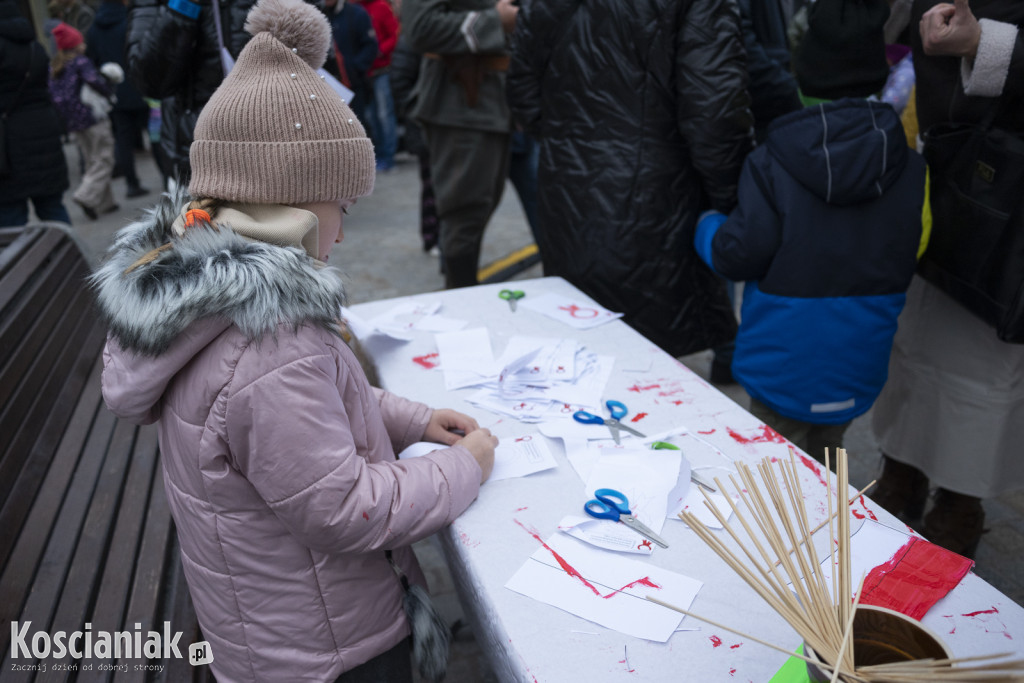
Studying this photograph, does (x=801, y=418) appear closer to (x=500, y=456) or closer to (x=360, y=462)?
(x=500, y=456)

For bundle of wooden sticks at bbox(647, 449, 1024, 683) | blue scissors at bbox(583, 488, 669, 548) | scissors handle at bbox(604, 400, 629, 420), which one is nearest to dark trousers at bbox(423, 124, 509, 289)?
scissors handle at bbox(604, 400, 629, 420)

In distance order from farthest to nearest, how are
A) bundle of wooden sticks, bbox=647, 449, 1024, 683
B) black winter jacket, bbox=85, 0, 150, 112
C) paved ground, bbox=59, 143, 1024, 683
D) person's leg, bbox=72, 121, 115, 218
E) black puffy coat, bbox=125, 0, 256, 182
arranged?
black winter jacket, bbox=85, 0, 150, 112 → person's leg, bbox=72, 121, 115, 218 → black puffy coat, bbox=125, 0, 256, 182 → paved ground, bbox=59, 143, 1024, 683 → bundle of wooden sticks, bbox=647, 449, 1024, 683

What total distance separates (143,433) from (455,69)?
7.70ft

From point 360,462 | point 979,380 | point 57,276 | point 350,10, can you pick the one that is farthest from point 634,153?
point 350,10

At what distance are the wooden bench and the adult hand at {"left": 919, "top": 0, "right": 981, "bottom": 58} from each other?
211cm

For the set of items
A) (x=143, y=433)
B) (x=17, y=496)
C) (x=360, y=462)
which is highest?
(x=360, y=462)

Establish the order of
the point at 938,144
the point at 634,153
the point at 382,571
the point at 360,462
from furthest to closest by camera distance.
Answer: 1. the point at 634,153
2. the point at 938,144
3. the point at 382,571
4. the point at 360,462

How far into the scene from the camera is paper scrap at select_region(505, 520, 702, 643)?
1.11m

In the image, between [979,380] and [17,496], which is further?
[979,380]

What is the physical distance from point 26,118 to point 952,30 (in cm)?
403

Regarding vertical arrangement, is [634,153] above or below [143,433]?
above

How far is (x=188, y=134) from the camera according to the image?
116 inches

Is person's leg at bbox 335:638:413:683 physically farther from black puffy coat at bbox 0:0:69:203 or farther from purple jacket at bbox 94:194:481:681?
black puffy coat at bbox 0:0:69:203

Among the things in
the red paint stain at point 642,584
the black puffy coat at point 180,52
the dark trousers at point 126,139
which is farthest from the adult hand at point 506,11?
the dark trousers at point 126,139
